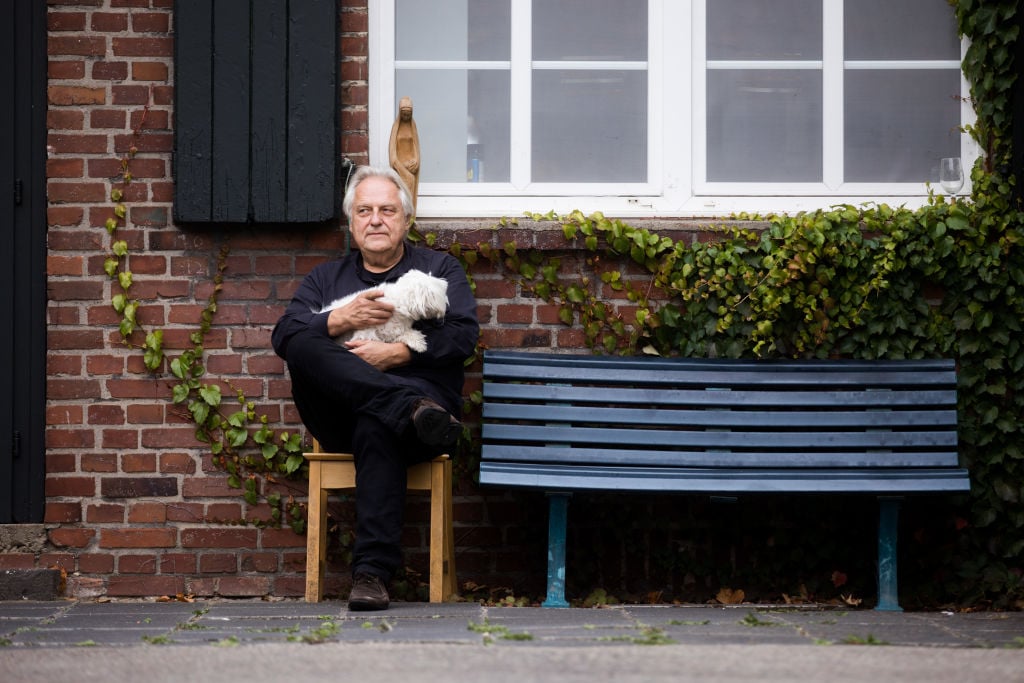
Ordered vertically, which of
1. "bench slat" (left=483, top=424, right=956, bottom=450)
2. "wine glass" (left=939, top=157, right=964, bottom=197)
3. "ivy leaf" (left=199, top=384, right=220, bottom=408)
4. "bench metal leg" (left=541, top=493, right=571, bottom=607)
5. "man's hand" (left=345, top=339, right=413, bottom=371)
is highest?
"wine glass" (left=939, top=157, right=964, bottom=197)

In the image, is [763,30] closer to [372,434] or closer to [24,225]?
[372,434]

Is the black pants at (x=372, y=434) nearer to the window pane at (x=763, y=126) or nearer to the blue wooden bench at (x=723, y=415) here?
the blue wooden bench at (x=723, y=415)

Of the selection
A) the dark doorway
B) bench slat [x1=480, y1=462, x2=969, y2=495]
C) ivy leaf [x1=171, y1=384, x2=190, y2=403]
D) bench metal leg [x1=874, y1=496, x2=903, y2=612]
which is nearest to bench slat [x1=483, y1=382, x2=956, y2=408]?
bench slat [x1=480, y1=462, x2=969, y2=495]

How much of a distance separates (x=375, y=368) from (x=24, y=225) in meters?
1.57

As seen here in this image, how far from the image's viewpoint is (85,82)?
456 centimetres

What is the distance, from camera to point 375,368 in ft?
13.0

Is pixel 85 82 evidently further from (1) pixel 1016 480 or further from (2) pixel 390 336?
(1) pixel 1016 480

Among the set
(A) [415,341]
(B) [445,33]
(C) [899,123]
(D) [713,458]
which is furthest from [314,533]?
(C) [899,123]

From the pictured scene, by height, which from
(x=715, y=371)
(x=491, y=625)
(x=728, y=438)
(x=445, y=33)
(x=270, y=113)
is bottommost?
(x=491, y=625)

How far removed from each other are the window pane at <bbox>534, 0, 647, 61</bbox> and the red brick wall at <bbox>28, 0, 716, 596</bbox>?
28.3 inches

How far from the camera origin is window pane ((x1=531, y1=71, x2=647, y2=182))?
4754 mm

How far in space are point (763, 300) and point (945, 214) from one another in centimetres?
77

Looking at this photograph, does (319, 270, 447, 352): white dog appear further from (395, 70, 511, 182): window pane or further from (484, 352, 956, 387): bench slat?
(395, 70, 511, 182): window pane

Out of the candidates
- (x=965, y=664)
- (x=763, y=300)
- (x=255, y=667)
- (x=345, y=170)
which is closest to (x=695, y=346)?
(x=763, y=300)
